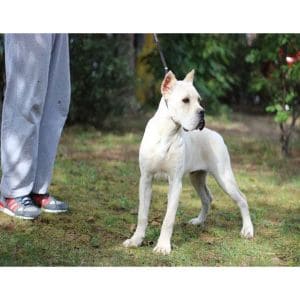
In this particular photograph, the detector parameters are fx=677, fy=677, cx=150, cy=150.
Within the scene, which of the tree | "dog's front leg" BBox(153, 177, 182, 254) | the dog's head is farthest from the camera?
the tree

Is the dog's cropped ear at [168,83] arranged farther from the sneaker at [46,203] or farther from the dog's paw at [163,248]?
the sneaker at [46,203]

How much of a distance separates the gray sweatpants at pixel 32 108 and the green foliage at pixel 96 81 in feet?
13.8

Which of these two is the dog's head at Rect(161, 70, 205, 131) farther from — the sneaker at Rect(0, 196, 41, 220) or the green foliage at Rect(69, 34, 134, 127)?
the green foliage at Rect(69, 34, 134, 127)

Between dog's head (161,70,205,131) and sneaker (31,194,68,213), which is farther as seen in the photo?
sneaker (31,194,68,213)

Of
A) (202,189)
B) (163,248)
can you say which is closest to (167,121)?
(163,248)

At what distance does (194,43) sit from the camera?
10.7 meters

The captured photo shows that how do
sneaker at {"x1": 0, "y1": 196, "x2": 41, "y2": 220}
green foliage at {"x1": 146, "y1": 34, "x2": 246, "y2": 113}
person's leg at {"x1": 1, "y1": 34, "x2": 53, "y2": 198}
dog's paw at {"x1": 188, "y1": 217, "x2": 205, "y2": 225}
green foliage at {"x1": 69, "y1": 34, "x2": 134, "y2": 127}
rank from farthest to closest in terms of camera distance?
1. green foliage at {"x1": 146, "y1": 34, "x2": 246, "y2": 113}
2. green foliage at {"x1": 69, "y1": 34, "x2": 134, "y2": 127}
3. dog's paw at {"x1": 188, "y1": 217, "x2": 205, "y2": 225}
4. sneaker at {"x1": 0, "y1": 196, "x2": 41, "y2": 220}
5. person's leg at {"x1": 1, "y1": 34, "x2": 53, "y2": 198}

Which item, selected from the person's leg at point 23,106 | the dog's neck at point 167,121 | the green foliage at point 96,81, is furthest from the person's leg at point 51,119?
the green foliage at point 96,81

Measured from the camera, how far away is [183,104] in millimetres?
4074

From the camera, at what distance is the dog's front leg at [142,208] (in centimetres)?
424

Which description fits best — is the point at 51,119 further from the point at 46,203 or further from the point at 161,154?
the point at 161,154

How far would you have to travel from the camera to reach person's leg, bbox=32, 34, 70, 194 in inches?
199

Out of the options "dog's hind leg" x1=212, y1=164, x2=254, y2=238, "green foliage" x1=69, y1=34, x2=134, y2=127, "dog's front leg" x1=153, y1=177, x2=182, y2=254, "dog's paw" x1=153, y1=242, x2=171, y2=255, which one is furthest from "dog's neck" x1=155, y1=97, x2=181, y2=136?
"green foliage" x1=69, y1=34, x2=134, y2=127

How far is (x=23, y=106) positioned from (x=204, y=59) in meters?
6.65
